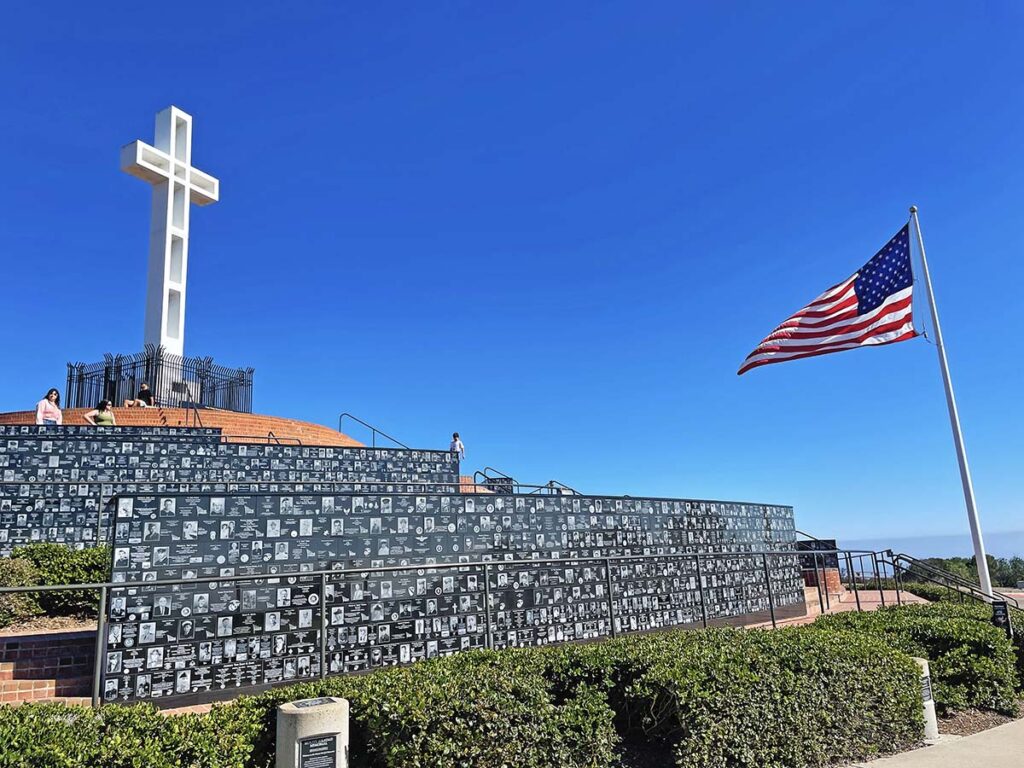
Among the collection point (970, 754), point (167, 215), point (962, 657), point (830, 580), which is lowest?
point (970, 754)

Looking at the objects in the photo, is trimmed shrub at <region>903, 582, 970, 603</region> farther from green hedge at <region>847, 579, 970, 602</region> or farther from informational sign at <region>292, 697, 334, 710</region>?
informational sign at <region>292, 697, 334, 710</region>

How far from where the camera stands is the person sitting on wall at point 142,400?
63.3 feet

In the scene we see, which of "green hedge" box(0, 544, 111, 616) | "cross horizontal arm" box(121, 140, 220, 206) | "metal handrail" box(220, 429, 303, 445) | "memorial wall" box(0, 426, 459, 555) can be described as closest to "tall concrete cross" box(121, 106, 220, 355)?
"cross horizontal arm" box(121, 140, 220, 206)

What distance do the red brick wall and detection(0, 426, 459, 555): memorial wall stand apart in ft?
12.0

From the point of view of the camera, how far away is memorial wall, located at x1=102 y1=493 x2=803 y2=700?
6.68m

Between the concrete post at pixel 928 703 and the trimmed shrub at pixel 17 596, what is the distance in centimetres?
915

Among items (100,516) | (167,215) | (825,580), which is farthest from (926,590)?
(167,215)

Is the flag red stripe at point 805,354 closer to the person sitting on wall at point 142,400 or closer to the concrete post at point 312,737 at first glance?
the concrete post at point 312,737

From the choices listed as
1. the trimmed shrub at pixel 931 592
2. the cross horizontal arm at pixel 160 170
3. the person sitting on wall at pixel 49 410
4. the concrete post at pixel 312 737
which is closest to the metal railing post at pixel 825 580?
the trimmed shrub at pixel 931 592

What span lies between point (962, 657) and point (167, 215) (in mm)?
25082

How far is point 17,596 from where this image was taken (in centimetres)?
834

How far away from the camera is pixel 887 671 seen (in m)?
6.67

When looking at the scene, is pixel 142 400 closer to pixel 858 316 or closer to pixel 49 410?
pixel 49 410

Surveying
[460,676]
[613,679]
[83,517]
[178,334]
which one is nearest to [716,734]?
[613,679]
